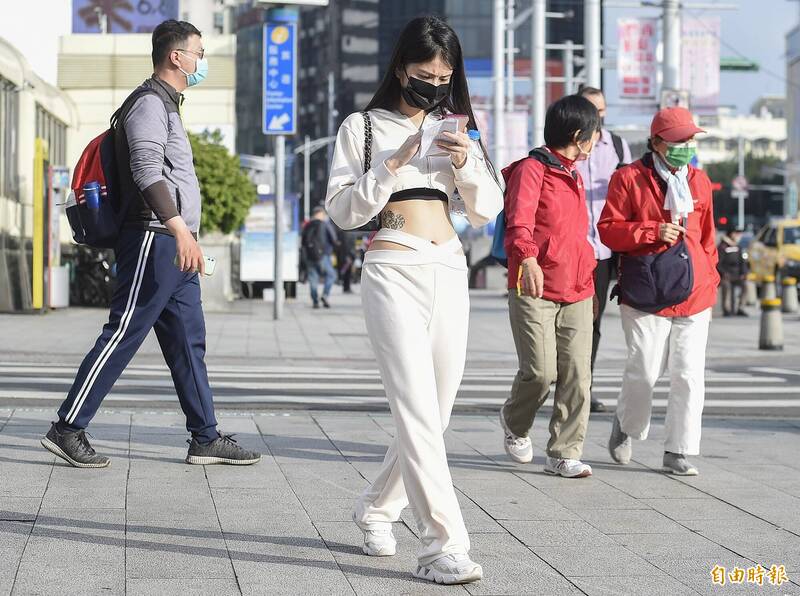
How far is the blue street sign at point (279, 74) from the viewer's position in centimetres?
2047

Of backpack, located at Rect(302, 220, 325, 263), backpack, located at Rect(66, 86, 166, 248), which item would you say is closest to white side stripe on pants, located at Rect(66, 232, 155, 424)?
backpack, located at Rect(66, 86, 166, 248)

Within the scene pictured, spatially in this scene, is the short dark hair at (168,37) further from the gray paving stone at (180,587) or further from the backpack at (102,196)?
the gray paving stone at (180,587)

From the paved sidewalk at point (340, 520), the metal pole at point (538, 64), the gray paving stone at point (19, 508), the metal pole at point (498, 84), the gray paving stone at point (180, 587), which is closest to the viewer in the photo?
the gray paving stone at point (180, 587)

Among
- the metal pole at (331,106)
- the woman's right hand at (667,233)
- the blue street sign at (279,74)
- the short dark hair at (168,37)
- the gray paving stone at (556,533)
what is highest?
the metal pole at (331,106)

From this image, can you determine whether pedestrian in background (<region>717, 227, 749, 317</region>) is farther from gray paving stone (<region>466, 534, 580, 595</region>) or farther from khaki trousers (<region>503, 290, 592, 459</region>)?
gray paving stone (<region>466, 534, 580, 595</region>)

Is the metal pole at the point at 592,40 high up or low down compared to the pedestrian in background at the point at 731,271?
up

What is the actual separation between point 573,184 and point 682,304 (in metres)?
0.79

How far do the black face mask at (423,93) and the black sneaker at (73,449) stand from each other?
9.18ft

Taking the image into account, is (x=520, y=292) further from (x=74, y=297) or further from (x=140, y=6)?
(x=140, y=6)

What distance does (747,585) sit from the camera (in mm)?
4504

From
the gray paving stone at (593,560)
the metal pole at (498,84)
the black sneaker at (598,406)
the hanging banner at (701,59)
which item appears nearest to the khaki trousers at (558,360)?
the gray paving stone at (593,560)

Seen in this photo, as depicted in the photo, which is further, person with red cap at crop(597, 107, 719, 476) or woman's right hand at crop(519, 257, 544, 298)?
person with red cap at crop(597, 107, 719, 476)

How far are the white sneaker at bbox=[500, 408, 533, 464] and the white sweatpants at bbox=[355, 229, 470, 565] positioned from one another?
96.9 inches

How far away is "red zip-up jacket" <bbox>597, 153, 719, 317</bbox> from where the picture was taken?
22.7ft
